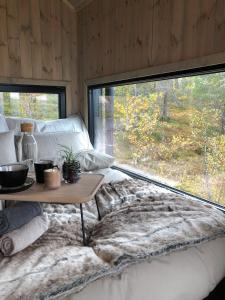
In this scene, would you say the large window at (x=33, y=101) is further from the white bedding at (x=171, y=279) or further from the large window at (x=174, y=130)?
the white bedding at (x=171, y=279)

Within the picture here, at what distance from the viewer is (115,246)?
36.8 inches

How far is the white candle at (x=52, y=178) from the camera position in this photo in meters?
1.10

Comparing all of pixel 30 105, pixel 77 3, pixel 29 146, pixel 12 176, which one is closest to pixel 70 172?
pixel 12 176

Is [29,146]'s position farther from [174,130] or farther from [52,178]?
[174,130]

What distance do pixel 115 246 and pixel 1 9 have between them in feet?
7.88

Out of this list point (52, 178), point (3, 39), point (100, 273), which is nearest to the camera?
point (100, 273)

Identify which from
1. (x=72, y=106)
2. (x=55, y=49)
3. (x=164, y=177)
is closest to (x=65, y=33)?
(x=55, y=49)

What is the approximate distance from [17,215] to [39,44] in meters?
2.06

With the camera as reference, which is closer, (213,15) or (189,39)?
(213,15)

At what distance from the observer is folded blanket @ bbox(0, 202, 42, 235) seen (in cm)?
101

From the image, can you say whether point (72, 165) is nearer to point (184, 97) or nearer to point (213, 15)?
point (184, 97)

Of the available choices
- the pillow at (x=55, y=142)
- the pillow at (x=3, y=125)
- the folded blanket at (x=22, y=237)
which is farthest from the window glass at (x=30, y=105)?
the folded blanket at (x=22, y=237)

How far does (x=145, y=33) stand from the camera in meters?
1.85

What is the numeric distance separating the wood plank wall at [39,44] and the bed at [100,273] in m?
1.94
